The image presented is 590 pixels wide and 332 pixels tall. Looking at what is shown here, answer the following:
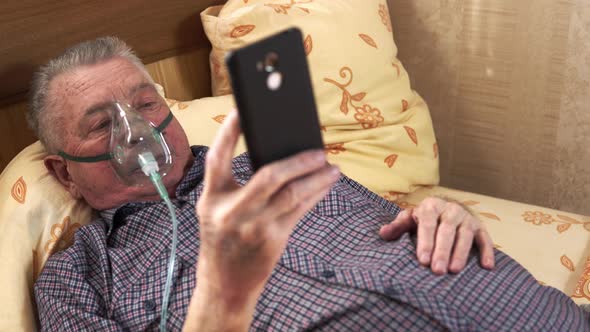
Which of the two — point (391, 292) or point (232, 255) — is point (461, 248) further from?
point (232, 255)

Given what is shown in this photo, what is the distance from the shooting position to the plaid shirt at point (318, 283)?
101 centimetres

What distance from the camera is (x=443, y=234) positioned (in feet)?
3.47

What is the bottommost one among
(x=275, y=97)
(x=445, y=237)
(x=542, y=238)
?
(x=542, y=238)

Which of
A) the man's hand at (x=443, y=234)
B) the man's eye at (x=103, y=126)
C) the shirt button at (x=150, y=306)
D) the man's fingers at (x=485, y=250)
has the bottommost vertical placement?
the shirt button at (x=150, y=306)

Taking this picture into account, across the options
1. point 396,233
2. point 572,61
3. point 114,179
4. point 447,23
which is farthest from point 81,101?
point 572,61

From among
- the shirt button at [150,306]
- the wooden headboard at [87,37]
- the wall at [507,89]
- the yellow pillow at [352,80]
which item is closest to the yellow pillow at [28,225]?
the wooden headboard at [87,37]

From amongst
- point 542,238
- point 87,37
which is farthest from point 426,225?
point 87,37

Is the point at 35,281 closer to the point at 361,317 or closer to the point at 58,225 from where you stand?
the point at 58,225

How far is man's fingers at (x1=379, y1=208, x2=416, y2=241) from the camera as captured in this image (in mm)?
1119

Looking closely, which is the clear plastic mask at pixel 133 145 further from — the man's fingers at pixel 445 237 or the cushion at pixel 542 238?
the cushion at pixel 542 238

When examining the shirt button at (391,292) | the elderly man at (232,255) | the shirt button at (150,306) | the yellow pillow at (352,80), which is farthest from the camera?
the yellow pillow at (352,80)

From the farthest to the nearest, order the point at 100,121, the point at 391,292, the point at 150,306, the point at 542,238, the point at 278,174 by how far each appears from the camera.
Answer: the point at 542,238
the point at 100,121
the point at 150,306
the point at 391,292
the point at 278,174

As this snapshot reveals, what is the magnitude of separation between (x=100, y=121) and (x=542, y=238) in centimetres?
102

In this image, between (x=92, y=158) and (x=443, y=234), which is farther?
(x=92, y=158)
